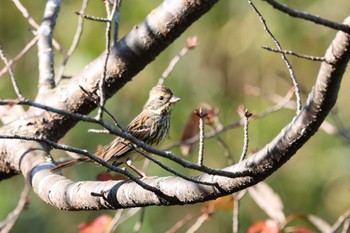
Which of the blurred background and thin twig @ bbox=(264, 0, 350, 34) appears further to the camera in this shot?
the blurred background

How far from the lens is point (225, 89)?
23.5 feet

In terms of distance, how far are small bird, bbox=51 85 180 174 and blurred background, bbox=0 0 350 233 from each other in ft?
6.98

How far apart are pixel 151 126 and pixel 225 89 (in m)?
3.01

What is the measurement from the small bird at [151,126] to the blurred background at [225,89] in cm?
213

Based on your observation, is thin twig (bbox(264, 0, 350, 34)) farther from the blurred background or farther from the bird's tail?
the blurred background

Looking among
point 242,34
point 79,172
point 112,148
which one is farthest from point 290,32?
point 112,148

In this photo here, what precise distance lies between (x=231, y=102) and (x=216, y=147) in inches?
15.8

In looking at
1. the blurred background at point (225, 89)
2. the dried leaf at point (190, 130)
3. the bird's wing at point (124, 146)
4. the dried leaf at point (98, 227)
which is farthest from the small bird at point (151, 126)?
Result: the blurred background at point (225, 89)

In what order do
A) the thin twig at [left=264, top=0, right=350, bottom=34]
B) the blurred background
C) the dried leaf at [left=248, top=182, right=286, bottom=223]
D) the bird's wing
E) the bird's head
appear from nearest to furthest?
the thin twig at [left=264, top=0, right=350, bottom=34]
the dried leaf at [left=248, top=182, right=286, bottom=223]
the bird's wing
the bird's head
the blurred background

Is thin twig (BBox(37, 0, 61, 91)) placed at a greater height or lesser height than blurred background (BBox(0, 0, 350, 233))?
lesser

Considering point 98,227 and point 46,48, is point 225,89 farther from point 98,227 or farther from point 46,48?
point 46,48

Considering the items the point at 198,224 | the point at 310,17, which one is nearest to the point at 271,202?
the point at 198,224

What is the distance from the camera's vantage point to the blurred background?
6.65 m

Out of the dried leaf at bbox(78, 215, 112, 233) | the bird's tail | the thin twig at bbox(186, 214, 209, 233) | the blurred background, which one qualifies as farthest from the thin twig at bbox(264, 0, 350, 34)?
the blurred background
